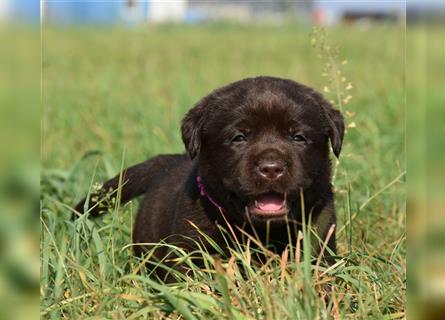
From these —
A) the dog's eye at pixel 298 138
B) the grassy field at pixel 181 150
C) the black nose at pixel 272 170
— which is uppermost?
the dog's eye at pixel 298 138

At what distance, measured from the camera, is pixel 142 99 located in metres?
8.38

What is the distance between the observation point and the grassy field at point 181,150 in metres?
2.47

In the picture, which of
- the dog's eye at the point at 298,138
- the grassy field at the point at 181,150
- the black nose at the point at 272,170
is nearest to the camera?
the grassy field at the point at 181,150

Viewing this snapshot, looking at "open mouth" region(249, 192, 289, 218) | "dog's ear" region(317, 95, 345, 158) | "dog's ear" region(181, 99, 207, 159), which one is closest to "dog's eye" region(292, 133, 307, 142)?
"dog's ear" region(317, 95, 345, 158)

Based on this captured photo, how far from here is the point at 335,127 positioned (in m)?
3.40

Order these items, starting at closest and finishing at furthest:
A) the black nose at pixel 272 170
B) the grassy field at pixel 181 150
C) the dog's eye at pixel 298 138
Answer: the grassy field at pixel 181 150 < the black nose at pixel 272 170 < the dog's eye at pixel 298 138

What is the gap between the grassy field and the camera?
97.3 inches

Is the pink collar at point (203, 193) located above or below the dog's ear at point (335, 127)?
below

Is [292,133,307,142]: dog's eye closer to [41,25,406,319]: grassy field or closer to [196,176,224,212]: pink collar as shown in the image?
[41,25,406,319]: grassy field

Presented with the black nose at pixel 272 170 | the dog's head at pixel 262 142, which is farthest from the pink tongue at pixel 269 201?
the black nose at pixel 272 170

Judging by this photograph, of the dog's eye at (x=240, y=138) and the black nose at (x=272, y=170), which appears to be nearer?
the black nose at (x=272, y=170)

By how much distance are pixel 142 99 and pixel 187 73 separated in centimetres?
237

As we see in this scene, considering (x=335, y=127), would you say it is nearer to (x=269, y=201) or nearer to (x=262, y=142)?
(x=262, y=142)

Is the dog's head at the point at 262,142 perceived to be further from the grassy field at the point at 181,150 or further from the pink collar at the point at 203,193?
the grassy field at the point at 181,150
